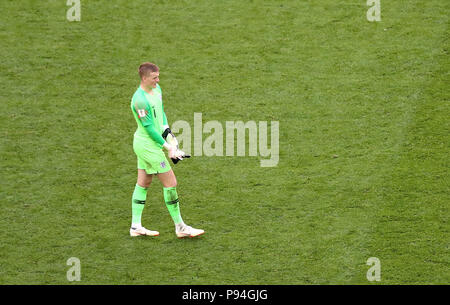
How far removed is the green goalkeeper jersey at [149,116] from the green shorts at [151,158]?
0.16 feet

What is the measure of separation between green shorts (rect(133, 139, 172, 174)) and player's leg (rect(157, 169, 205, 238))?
90 mm

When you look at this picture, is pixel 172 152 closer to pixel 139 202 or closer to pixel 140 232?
pixel 139 202

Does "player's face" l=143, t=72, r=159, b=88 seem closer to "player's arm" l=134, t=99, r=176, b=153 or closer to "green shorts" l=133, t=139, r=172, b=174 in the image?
"player's arm" l=134, t=99, r=176, b=153

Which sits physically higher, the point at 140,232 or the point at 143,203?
the point at 143,203

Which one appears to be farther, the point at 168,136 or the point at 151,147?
the point at 168,136

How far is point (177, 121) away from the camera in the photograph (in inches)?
435

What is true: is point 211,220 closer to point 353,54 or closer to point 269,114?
point 269,114

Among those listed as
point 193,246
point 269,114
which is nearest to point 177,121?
point 269,114

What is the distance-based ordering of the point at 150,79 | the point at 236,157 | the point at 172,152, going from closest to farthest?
the point at 150,79, the point at 172,152, the point at 236,157

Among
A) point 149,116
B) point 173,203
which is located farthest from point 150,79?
point 173,203

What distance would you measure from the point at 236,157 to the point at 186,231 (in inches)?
78.0

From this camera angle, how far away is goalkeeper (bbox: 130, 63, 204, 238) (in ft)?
27.4

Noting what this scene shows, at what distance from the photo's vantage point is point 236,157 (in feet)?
34.4

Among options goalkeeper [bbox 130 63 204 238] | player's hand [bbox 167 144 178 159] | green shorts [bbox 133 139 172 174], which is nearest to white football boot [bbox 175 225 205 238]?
goalkeeper [bbox 130 63 204 238]
